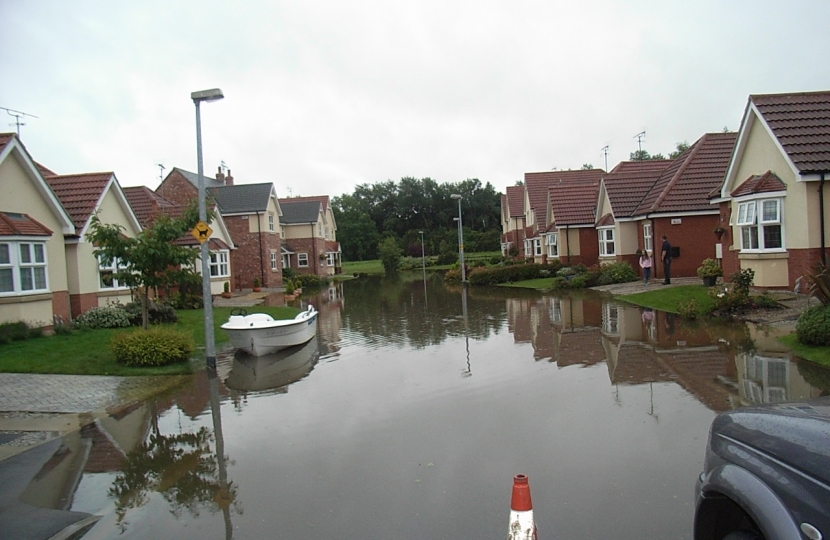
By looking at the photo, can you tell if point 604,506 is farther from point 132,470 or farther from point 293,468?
point 132,470

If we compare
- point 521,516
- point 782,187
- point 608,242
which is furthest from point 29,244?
point 608,242

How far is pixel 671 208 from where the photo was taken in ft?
87.2

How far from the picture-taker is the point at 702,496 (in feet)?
12.0

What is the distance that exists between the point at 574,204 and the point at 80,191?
26.3 m

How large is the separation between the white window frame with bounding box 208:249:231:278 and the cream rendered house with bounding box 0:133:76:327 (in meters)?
16.1

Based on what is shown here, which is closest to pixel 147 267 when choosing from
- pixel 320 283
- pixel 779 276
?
pixel 779 276

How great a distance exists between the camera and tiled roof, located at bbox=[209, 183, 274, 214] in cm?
4267

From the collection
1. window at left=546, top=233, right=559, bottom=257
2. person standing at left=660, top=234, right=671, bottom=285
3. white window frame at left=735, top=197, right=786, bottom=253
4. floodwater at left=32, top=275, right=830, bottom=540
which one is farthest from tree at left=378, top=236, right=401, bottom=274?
floodwater at left=32, top=275, right=830, bottom=540

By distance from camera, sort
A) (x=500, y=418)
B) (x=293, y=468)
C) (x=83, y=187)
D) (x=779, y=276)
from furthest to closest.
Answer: (x=83, y=187), (x=779, y=276), (x=500, y=418), (x=293, y=468)

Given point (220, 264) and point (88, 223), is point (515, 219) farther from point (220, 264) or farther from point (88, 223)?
point (88, 223)

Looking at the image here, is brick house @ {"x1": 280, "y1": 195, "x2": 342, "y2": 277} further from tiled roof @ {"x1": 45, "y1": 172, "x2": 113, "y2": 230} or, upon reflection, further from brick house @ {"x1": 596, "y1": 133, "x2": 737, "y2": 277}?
tiled roof @ {"x1": 45, "y1": 172, "x2": 113, "y2": 230}

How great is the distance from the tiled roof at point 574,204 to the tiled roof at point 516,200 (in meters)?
18.4

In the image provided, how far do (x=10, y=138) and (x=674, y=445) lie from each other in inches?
688

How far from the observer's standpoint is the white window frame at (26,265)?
16070 mm
